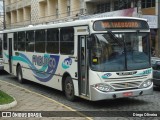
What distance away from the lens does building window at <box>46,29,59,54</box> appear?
14.3 m

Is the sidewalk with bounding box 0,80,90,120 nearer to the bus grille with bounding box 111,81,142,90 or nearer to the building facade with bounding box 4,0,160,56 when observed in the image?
the bus grille with bounding box 111,81,142,90

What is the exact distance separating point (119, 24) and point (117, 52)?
3.06 ft

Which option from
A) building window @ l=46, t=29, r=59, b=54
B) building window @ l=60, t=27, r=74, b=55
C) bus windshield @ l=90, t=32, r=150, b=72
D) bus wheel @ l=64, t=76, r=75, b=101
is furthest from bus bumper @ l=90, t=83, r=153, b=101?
building window @ l=46, t=29, r=59, b=54

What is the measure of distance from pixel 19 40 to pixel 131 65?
30.0 ft

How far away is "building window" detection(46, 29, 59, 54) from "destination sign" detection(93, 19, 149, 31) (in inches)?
119

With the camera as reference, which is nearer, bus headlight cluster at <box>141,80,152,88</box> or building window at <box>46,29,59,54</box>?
bus headlight cluster at <box>141,80,152,88</box>

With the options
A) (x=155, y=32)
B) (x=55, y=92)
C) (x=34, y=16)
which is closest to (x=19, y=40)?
(x=55, y=92)

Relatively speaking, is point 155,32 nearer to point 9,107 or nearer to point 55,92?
point 55,92

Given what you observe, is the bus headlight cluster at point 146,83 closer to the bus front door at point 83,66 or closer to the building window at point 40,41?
the bus front door at point 83,66

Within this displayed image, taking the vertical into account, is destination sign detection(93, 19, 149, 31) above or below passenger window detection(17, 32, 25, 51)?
above

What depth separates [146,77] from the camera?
11922 millimetres

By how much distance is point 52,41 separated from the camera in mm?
14656

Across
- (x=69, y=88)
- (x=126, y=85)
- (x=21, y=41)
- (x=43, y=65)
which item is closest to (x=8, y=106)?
(x=69, y=88)

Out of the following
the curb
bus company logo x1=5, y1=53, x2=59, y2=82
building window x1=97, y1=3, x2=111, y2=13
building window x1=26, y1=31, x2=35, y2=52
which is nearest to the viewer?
the curb
